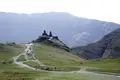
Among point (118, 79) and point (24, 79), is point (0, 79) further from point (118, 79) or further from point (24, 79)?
point (118, 79)

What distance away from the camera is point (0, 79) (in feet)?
267

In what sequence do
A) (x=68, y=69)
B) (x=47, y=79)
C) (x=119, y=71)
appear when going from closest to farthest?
(x=47, y=79), (x=119, y=71), (x=68, y=69)

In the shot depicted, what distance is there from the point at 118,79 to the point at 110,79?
2603 millimetres

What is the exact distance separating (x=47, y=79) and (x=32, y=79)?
5.07 metres

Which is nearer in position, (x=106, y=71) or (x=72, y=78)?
(x=72, y=78)

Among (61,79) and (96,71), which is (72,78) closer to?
(61,79)

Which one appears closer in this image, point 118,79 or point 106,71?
point 118,79

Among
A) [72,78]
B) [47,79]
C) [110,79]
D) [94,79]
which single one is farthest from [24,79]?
[110,79]

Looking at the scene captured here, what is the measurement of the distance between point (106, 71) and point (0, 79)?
4361cm

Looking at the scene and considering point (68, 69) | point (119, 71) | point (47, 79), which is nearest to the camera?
point (47, 79)

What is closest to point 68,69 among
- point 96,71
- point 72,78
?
point 96,71

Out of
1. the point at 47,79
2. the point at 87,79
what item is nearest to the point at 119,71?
the point at 87,79

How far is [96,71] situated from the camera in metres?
107

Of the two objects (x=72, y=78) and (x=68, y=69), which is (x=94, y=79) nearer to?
(x=72, y=78)
